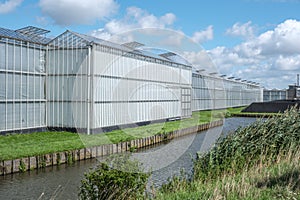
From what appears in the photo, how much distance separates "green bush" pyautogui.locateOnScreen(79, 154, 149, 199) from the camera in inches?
266

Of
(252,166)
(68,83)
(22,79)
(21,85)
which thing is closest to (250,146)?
(252,166)

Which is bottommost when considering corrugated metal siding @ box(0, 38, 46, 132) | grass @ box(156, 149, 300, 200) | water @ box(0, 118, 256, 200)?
water @ box(0, 118, 256, 200)

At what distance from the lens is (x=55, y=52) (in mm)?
21234

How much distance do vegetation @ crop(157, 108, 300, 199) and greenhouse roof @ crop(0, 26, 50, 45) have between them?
13.7m

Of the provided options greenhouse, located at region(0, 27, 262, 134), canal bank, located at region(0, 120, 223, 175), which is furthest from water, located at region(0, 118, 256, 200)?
greenhouse, located at region(0, 27, 262, 134)

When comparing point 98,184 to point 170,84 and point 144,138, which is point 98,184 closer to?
point 144,138

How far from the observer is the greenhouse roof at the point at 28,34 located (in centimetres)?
1883

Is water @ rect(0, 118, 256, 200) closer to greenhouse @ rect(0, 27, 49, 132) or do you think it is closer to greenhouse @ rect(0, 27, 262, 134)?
greenhouse @ rect(0, 27, 262, 134)

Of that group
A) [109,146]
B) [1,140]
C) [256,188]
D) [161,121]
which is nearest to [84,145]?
[109,146]

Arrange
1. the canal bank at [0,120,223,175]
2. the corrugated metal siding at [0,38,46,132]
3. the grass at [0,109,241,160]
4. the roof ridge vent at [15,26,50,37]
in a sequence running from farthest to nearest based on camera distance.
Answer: the roof ridge vent at [15,26,50,37] < the corrugated metal siding at [0,38,46,132] < the grass at [0,109,241,160] < the canal bank at [0,120,223,175]

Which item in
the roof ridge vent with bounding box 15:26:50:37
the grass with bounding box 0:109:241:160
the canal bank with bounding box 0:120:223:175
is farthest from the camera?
the roof ridge vent with bounding box 15:26:50:37

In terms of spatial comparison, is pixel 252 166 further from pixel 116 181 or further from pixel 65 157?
pixel 65 157

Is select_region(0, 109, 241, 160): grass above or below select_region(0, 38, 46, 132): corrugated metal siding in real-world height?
below

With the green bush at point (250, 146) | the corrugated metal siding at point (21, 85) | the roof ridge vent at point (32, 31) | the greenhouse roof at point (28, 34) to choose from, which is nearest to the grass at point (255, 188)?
the green bush at point (250, 146)
